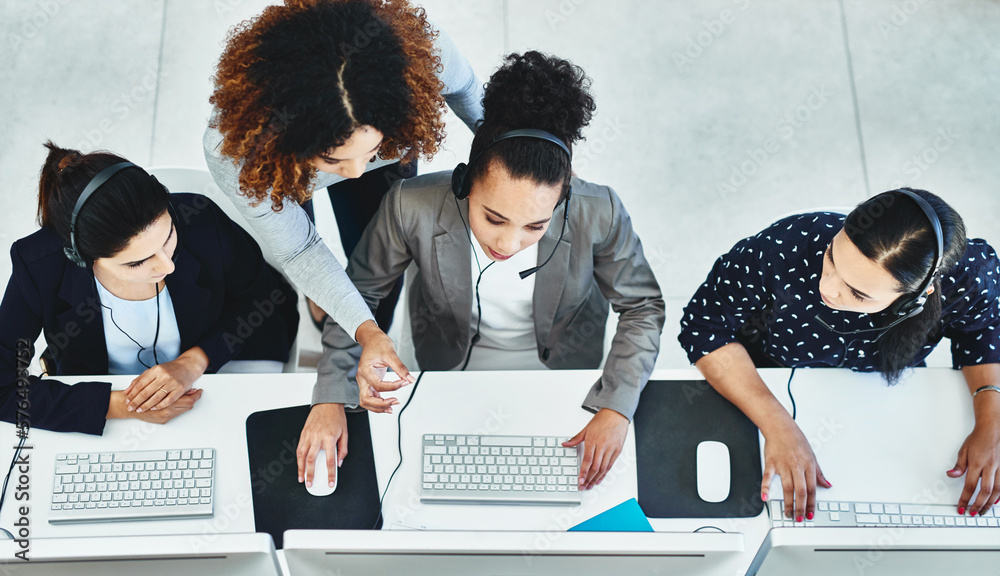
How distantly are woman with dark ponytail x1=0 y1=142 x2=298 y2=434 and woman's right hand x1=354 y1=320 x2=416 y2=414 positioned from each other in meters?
0.37

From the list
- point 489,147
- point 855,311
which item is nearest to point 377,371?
point 489,147

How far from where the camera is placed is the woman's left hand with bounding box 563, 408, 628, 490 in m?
1.37

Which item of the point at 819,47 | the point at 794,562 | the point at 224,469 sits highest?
the point at 819,47

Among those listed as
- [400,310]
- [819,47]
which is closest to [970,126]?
[819,47]

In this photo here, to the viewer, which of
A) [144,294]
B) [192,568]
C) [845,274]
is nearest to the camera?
[192,568]

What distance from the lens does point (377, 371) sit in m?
1.40

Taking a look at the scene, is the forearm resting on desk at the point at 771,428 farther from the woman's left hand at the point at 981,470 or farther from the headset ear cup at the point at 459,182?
the headset ear cup at the point at 459,182

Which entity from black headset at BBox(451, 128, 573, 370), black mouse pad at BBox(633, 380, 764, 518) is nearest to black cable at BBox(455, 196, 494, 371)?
black headset at BBox(451, 128, 573, 370)

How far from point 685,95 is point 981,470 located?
169cm

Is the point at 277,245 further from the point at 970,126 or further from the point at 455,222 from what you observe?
the point at 970,126

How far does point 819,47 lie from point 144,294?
2450 mm

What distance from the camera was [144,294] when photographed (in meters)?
1.54

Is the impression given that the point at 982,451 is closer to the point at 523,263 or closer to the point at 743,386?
the point at 743,386

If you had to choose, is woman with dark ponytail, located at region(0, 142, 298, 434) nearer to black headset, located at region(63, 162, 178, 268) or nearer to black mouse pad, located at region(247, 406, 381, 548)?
black headset, located at region(63, 162, 178, 268)
